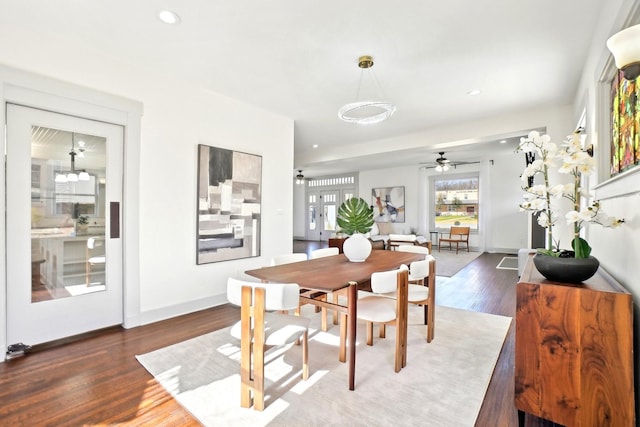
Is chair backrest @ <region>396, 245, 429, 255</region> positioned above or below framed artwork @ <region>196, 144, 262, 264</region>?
below

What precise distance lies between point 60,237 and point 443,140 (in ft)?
17.6

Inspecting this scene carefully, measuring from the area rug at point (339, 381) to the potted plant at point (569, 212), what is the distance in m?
0.96

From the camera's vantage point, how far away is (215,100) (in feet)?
12.2

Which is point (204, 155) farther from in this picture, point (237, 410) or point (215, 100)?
point (237, 410)

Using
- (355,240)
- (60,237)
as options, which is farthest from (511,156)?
(60,237)

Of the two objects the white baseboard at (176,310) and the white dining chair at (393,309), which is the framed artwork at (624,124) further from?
the white baseboard at (176,310)

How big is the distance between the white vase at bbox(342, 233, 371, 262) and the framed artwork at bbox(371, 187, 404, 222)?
7.63 metres

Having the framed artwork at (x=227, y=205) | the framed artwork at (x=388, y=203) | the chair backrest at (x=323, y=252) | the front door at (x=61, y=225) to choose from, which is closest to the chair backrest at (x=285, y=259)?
the chair backrest at (x=323, y=252)

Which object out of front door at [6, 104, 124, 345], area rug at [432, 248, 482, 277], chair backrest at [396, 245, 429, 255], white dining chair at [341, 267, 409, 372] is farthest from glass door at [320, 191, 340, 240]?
white dining chair at [341, 267, 409, 372]

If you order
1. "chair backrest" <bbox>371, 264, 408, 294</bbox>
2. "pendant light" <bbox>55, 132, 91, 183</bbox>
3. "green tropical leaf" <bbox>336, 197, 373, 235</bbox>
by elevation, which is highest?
"pendant light" <bbox>55, 132, 91, 183</bbox>

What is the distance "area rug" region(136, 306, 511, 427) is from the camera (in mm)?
1674

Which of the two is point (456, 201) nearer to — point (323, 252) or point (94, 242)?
point (323, 252)

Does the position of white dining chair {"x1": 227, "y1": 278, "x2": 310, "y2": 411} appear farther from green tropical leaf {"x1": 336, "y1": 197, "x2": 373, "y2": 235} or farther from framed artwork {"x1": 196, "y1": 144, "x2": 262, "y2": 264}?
framed artwork {"x1": 196, "y1": 144, "x2": 262, "y2": 264}

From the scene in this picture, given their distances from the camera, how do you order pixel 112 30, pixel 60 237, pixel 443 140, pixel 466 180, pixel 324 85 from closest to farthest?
pixel 112 30 < pixel 60 237 < pixel 324 85 < pixel 443 140 < pixel 466 180
